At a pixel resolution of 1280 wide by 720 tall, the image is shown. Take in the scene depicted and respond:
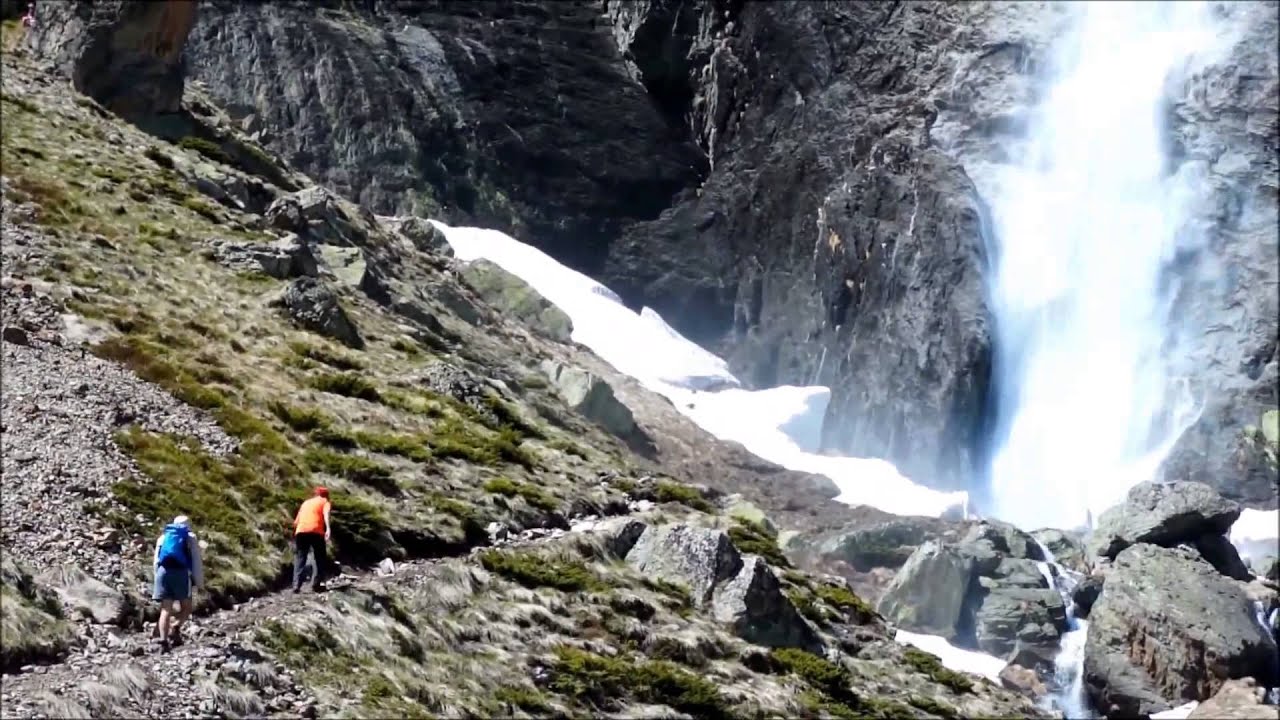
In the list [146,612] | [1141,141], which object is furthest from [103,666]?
[1141,141]

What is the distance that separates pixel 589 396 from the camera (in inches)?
2906

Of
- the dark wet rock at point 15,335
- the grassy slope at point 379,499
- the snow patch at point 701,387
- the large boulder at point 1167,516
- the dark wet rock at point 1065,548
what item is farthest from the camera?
the snow patch at point 701,387

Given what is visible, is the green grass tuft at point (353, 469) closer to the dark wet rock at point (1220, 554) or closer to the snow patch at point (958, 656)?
the snow patch at point (958, 656)

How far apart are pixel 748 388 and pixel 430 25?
3814 centimetres

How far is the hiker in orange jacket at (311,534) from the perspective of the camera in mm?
25094

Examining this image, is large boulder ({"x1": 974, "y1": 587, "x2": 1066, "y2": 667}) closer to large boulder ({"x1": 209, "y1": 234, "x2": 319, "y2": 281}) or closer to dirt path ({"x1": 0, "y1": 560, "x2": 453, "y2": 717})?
large boulder ({"x1": 209, "y1": 234, "x2": 319, "y2": 281})

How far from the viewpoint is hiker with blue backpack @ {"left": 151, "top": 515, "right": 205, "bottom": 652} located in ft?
68.7

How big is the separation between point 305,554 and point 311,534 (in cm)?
82

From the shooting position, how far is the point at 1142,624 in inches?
2552

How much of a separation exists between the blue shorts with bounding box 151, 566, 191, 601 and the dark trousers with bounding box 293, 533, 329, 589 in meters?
4.25

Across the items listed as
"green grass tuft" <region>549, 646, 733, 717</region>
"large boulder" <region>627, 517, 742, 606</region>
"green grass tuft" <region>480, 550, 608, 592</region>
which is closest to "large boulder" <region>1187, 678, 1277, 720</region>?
"large boulder" <region>627, 517, 742, 606</region>

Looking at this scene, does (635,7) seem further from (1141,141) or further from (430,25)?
(1141,141)

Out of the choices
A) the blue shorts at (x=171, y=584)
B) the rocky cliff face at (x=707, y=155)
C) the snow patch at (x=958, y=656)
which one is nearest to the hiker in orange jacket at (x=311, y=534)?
the blue shorts at (x=171, y=584)

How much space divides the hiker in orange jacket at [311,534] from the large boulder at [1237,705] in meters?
43.6
